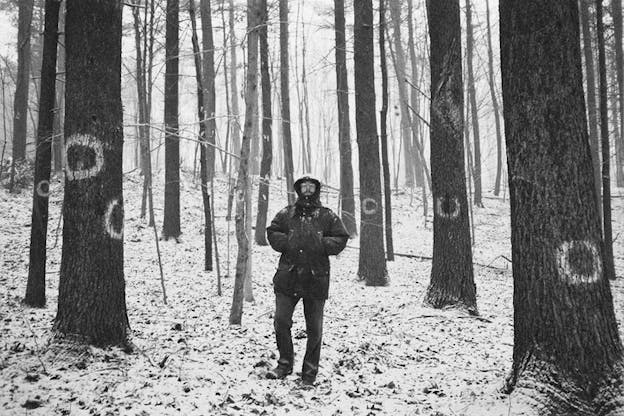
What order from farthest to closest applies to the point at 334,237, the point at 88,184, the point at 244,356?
1. the point at 244,356
2. the point at 334,237
3. the point at 88,184

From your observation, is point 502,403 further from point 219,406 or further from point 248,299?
point 248,299

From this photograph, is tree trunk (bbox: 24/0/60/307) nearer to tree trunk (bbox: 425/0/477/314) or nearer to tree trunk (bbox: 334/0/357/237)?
tree trunk (bbox: 425/0/477/314)

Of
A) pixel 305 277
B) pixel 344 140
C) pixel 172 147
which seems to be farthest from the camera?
pixel 344 140

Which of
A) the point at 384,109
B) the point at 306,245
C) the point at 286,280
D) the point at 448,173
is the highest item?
the point at 384,109

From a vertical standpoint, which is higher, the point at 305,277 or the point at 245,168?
the point at 245,168

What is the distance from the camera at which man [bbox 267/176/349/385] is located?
4840 mm

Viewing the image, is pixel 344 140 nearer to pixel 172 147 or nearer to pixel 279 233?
pixel 172 147

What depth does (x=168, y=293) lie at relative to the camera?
29.2ft

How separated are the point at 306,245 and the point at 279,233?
1.16 feet

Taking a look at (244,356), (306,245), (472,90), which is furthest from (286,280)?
(472,90)

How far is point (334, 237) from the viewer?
4.97 metres

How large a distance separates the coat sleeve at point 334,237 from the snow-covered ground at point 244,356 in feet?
4.96

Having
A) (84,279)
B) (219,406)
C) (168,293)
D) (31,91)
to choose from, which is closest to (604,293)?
(219,406)

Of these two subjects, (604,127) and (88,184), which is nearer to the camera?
(88,184)
